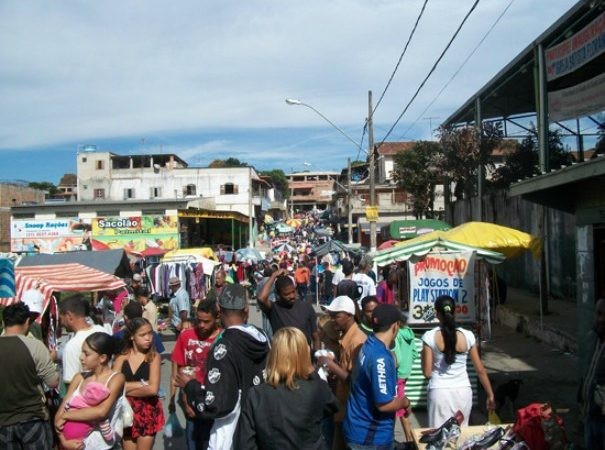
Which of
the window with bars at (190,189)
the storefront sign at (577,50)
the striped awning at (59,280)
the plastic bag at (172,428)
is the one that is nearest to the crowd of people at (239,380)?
the plastic bag at (172,428)

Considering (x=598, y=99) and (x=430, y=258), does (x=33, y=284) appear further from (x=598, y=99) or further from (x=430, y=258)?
(x=598, y=99)

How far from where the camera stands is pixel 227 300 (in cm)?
423

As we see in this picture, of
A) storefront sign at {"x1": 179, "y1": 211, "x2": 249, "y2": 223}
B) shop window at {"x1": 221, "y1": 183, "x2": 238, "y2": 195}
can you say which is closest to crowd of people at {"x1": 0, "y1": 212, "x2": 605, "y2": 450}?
storefront sign at {"x1": 179, "y1": 211, "x2": 249, "y2": 223}

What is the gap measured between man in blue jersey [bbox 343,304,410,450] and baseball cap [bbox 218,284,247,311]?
2.98 feet

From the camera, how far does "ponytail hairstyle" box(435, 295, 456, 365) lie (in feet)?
17.1

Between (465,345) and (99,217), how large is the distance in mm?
33872

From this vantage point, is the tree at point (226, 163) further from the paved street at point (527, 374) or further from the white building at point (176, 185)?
the paved street at point (527, 374)

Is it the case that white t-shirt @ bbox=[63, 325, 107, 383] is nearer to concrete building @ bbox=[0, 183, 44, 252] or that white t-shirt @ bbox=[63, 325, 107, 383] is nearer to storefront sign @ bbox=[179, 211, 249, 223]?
storefront sign @ bbox=[179, 211, 249, 223]

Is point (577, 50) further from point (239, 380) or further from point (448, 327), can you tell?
point (239, 380)

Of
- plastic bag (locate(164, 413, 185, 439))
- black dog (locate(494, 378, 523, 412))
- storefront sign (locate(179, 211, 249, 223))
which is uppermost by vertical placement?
storefront sign (locate(179, 211, 249, 223))

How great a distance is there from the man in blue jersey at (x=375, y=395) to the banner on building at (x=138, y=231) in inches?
1242

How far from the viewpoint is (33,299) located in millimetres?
7941

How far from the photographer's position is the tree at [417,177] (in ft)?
113

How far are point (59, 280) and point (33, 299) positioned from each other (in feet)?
2.62
